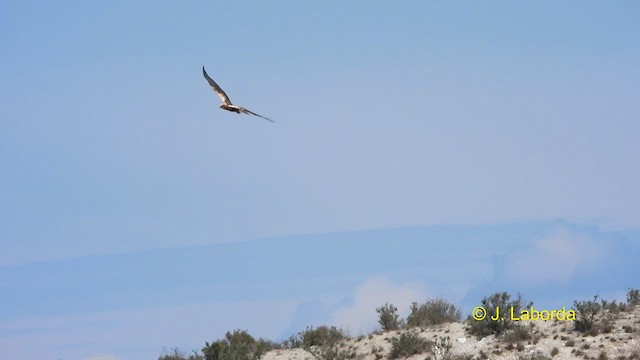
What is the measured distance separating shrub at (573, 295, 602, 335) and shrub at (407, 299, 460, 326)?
18.0 feet

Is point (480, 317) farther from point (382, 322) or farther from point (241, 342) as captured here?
point (241, 342)

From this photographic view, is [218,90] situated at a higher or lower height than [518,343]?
higher

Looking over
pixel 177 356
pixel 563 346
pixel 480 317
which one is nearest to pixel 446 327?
pixel 480 317

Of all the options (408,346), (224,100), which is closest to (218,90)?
(224,100)

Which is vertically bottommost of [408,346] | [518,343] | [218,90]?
[518,343]

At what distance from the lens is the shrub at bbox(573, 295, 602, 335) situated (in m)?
38.2

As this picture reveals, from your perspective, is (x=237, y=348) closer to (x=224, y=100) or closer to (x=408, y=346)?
(x=408, y=346)

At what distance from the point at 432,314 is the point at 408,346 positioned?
375 cm

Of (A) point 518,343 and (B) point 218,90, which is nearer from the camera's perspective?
(B) point 218,90

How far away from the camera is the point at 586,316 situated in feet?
126

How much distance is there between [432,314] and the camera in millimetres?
43188

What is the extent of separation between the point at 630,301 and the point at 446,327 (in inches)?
261

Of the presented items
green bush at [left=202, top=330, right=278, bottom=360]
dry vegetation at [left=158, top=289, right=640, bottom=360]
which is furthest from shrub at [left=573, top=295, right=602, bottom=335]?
green bush at [left=202, top=330, right=278, bottom=360]

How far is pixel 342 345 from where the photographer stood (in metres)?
42.0
